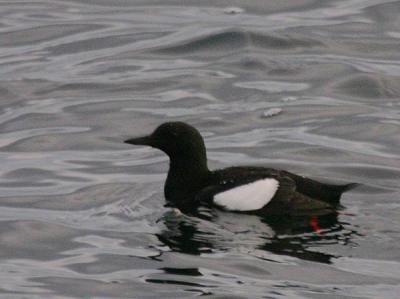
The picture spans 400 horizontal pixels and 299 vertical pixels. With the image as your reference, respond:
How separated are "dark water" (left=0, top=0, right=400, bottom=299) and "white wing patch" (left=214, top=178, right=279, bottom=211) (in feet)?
0.42

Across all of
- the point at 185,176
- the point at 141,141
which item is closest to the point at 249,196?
the point at 185,176

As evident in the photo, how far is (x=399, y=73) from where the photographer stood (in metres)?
18.3

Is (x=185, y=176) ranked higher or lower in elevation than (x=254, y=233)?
higher

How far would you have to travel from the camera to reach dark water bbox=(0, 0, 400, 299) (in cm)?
1144

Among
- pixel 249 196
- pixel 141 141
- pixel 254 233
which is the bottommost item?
pixel 254 233

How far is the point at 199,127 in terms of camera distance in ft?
53.8

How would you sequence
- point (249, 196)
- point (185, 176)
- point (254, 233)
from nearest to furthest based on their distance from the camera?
point (254, 233) < point (249, 196) < point (185, 176)

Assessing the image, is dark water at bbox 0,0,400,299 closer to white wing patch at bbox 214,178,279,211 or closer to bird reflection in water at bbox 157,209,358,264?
bird reflection in water at bbox 157,209,358,264

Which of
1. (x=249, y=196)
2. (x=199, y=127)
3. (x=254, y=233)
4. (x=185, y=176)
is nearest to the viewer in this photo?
(x=254, y=233)

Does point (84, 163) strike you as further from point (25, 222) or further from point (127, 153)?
point (25, 222)

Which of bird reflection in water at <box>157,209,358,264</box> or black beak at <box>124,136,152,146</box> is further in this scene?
black beak at <box>124,136,152,146</box>

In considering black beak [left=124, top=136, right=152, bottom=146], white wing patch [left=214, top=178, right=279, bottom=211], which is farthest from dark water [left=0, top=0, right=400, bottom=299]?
black beak [left=124, top=136, right=152, bottom=146]

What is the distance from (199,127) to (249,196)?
3.67 m

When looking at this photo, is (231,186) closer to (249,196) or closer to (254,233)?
(249,196)
